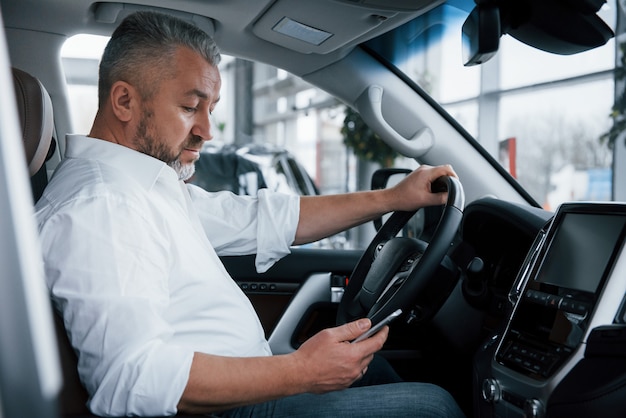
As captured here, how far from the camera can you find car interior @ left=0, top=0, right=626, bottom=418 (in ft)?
1.69

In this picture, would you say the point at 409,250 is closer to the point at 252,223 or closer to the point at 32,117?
the point at 252,223

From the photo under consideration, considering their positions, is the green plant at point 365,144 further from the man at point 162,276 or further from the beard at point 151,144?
the beard at point 151,144

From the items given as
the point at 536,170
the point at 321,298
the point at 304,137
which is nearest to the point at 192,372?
the point at 321,298

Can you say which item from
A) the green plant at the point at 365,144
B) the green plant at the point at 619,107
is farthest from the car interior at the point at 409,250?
the green plant at the point at 619,107

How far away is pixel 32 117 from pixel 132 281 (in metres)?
0.47

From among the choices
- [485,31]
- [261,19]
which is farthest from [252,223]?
[485,31]

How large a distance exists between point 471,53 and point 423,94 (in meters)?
0.49

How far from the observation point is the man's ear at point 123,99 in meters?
1.32

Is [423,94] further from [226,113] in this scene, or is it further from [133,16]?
[226,113]

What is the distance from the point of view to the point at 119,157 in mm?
1271

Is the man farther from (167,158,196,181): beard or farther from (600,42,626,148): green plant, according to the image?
(600,42,626,148): green plant

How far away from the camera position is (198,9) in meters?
1.83

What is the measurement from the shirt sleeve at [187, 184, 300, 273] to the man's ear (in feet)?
1.41

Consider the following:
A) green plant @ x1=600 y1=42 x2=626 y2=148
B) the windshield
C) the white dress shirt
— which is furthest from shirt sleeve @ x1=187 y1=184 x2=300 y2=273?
green plant @ x1=600 y1=42 x2=626 y2=148
